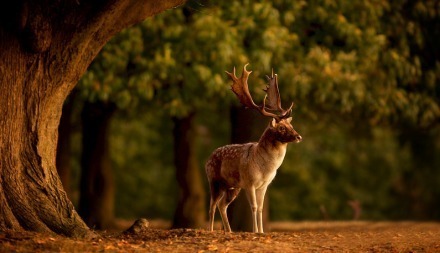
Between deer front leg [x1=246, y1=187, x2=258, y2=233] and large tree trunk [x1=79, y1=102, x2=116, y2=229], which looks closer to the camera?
deer front leg [x1=246, y1=187, x2=258, y2=233]

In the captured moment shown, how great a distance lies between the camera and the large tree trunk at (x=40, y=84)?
1098 centimetres

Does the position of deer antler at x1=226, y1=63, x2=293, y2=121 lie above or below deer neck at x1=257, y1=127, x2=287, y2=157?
above

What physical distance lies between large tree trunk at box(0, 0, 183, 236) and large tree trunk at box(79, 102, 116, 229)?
10.1 metres

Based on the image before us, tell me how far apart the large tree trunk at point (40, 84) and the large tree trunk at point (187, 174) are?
9580mm

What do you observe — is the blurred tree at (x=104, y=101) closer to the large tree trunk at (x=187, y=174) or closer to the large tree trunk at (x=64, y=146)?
the large tree trunk at (x=64, y=146)

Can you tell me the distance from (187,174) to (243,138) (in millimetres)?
3641

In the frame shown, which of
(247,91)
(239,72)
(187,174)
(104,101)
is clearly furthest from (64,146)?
(247,91)

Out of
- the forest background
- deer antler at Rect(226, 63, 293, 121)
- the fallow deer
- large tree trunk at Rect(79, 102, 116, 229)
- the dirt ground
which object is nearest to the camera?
the dirt ground

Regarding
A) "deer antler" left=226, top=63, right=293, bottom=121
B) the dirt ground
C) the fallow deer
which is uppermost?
"deer antler" left=226, top=63, right=293, bottom=121

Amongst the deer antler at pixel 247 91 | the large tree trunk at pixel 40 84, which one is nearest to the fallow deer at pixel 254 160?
the deer antler at pixel 247 91

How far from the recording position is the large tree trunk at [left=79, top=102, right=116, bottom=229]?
21781 millimetres

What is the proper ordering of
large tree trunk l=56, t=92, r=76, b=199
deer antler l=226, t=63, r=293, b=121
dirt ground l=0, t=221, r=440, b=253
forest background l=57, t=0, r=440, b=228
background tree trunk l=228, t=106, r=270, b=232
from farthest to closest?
large tree trunk l=56, t=92, r=76, b=199 < forest background l=57, t=0, r=440, b=228 < background tree trunk l=228, t=106, r=270, b=232 < deer antler l=226, t=63, r=293, b=121 < dirt ground l=0, t=221, r=440, b=253

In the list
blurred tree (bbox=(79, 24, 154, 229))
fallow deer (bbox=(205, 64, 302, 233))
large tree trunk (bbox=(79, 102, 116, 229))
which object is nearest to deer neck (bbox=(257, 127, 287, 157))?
fallow deer (bbox=(205, 64, 302, 233))

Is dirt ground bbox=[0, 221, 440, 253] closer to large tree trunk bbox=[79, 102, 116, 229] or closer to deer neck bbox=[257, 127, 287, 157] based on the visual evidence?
deer neck bbox=[257, 127, 287, 157]
